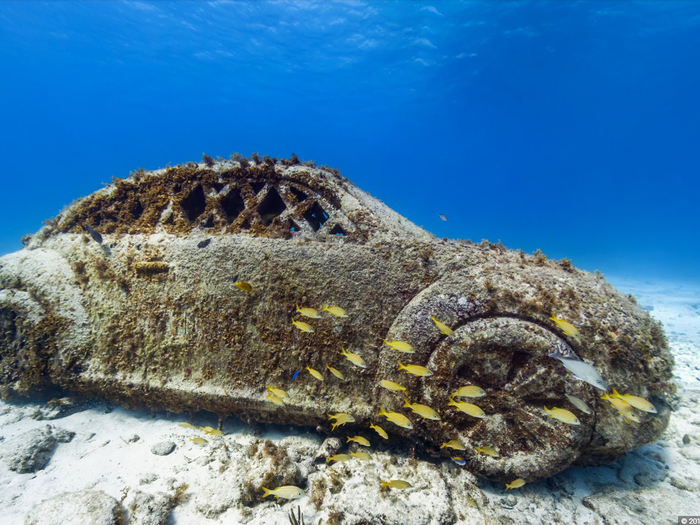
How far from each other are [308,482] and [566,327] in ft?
13.1

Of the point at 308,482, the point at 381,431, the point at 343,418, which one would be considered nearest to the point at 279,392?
the point at 343,418

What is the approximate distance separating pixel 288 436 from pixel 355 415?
54.6 inches

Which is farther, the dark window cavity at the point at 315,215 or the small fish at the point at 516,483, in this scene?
the dark window cavity at the point at 315,215

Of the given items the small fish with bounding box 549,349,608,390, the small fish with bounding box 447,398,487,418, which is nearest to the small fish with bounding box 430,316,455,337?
the small fish with bounding box 447,398,487,418

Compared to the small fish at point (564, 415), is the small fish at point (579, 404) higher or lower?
higher

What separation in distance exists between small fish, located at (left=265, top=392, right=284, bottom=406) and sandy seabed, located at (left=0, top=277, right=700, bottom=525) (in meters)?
0.57

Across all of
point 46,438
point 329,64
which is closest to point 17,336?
point 46,438

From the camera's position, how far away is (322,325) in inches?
183

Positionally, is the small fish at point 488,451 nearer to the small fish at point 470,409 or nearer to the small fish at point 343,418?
the small fish at point 470,409

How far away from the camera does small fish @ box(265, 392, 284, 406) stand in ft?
14.8

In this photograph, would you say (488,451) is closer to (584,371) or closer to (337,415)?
(584,371)

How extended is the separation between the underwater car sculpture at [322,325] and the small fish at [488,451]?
0.02 m

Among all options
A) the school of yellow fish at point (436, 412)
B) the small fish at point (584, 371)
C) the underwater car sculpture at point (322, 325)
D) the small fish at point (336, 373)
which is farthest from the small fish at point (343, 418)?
the small fish at point (584, 371)

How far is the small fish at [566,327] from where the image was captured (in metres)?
3.59
